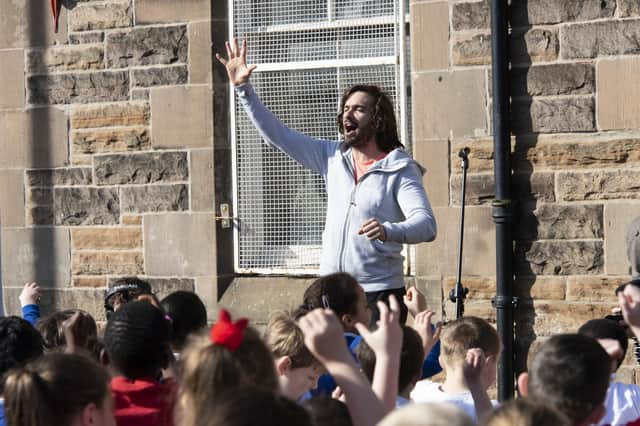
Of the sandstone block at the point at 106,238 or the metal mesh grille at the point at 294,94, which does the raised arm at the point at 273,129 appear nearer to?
the metal mesh grille at the point at 294,94

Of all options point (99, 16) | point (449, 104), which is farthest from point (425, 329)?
point (99, 16)

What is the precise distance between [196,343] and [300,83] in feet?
15.1

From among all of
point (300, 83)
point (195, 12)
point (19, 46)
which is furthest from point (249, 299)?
point (19, 46)

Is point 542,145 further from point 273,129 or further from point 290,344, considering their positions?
point 290,344

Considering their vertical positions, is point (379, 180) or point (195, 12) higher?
point (195, 12)

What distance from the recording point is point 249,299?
23.5 ft

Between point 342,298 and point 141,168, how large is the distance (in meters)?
3.39

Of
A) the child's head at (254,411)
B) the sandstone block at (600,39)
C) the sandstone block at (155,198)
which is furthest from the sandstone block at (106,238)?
the child's head at (254,411)

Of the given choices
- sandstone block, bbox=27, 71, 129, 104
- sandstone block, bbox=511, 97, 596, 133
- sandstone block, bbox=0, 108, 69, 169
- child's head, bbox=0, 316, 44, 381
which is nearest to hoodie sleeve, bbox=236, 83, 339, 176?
child's head, bbox=0, 316, 44, 381

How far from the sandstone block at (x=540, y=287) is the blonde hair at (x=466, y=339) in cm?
226

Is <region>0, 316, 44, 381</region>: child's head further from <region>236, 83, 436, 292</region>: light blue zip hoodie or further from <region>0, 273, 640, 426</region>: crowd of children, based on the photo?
<region>236, 83, 436, 292</region>: light blue zip hoodie

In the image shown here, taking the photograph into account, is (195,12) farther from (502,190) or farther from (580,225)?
(580,225)

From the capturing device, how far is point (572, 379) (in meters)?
2.94

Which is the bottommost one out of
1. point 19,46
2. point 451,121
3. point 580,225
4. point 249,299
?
point 249,299
